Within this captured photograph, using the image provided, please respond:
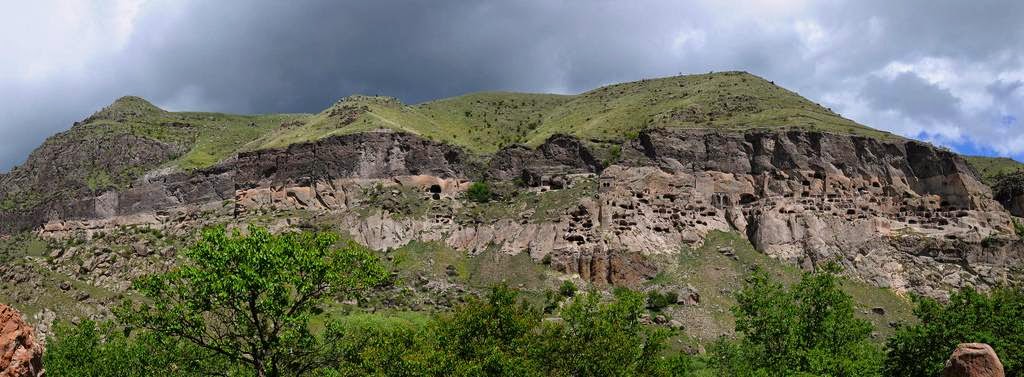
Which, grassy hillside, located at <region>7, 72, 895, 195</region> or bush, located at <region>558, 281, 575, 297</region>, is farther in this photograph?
grassy hillside, located at <region>7, 72, 895, 195</region>

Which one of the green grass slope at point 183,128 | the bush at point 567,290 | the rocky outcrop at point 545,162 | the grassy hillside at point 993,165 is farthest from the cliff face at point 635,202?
the grassy hillside at point 993,165

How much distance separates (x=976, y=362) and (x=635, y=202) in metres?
78.2

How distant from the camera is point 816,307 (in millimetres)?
40062

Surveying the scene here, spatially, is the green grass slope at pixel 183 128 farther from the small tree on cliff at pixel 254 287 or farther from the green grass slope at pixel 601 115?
the small tree on cliff at pixel 254 287

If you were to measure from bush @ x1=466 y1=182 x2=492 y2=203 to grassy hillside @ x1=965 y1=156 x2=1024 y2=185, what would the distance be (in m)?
94.5

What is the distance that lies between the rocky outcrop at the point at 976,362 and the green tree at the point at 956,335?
63.6 ft

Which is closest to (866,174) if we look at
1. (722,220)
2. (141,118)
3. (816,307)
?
(722,220)

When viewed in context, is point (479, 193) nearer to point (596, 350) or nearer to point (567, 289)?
point (567, 289)

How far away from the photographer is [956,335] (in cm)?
3628

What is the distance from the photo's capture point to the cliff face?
88.6 meters

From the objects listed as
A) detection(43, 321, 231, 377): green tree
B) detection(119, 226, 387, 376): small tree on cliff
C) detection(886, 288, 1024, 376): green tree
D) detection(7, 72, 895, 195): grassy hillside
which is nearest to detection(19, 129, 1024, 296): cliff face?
detection(7, 72, 895, 195): grassy hillside

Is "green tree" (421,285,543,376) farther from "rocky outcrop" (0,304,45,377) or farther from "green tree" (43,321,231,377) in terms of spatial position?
"rocky outcrop" (0,304,45,377)

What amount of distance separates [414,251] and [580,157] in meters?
33.2

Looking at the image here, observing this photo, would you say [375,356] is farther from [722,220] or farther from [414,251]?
[722,220]
